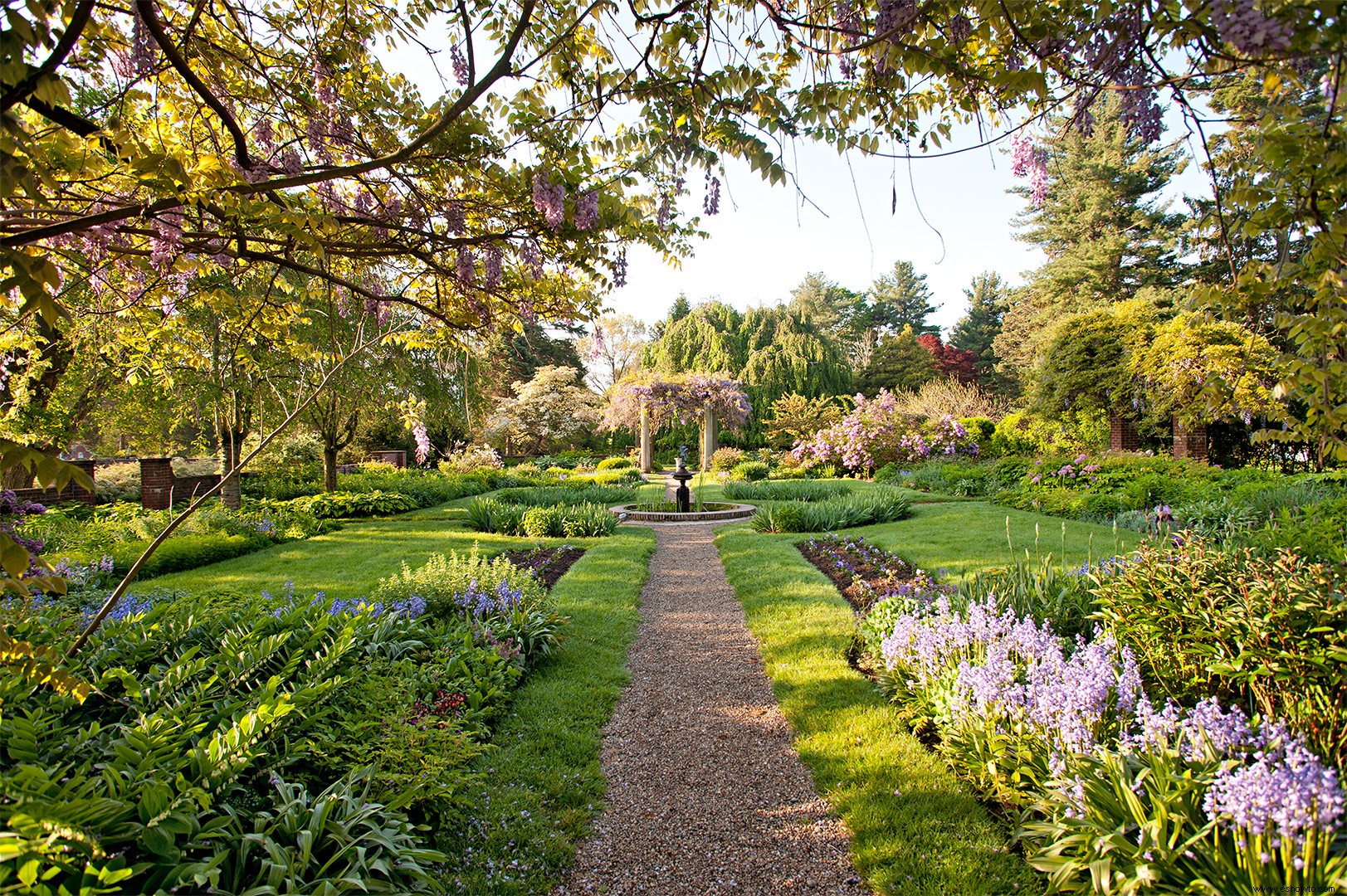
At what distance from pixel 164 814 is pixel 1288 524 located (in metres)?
6.78

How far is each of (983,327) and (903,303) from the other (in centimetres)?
587

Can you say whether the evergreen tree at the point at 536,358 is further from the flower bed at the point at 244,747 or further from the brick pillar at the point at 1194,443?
the flower bed at the point at 244,747

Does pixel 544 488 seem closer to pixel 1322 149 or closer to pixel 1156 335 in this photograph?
pixel 1322 149

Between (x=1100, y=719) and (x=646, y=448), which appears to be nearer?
(x=1100, y=719)

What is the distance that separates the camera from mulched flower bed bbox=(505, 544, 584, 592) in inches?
285

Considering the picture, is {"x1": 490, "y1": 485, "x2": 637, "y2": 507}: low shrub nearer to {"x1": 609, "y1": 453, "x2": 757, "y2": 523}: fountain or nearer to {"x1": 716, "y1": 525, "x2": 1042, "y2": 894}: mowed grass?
{"x1": 609, "y1": 453, "x2": 757, "y2": 523}: fountain

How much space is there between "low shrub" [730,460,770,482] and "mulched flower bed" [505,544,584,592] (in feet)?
31.4

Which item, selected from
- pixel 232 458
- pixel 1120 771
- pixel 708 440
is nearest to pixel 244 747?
pixel 1120 771

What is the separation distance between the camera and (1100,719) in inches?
100.0

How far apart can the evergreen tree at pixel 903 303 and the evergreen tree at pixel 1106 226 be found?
50.9ft

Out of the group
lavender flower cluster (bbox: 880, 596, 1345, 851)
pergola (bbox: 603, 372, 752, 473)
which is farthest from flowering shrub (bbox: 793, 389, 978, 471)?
lavender flower cluster (bbox: 880, 596, 1345, 851)

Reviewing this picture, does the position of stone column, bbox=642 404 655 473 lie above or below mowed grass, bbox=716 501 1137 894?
above

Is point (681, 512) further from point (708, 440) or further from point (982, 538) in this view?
point (708, 440)

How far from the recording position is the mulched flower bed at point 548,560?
23.8ft
